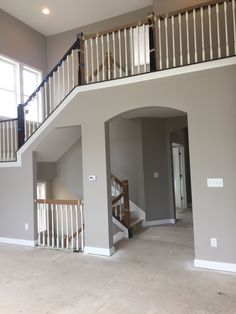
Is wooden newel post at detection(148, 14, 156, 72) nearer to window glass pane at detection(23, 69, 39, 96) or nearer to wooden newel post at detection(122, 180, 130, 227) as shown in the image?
wooden newel post at detection(122, 180, 130, 227)

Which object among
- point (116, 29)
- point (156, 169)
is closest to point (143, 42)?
point (116, 29)

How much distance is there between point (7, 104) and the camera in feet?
23.5

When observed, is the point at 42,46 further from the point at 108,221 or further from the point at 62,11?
the point at 108,221

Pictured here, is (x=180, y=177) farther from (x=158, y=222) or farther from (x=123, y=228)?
(x=123, y=228)

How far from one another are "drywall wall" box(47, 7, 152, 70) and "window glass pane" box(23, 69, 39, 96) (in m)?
0.64

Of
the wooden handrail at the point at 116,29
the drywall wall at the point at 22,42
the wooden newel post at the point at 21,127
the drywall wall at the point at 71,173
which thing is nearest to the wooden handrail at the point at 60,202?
the wooden newel post at the point at 21,127

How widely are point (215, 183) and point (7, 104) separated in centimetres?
576

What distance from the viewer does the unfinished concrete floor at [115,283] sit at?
2.86 meters

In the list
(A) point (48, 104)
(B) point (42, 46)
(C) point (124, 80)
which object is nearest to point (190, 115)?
(C) point (124, 80)

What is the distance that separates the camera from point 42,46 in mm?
8344

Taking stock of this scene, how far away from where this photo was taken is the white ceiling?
22.3 ft

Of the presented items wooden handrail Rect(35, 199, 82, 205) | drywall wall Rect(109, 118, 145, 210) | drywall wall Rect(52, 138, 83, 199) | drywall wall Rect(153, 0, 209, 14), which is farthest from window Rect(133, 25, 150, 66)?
drywall wall Rect(52, 138, 83, 199)

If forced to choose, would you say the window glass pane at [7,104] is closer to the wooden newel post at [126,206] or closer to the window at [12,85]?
the window at [12,85]

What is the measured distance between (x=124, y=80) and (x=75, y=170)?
3212 mm
